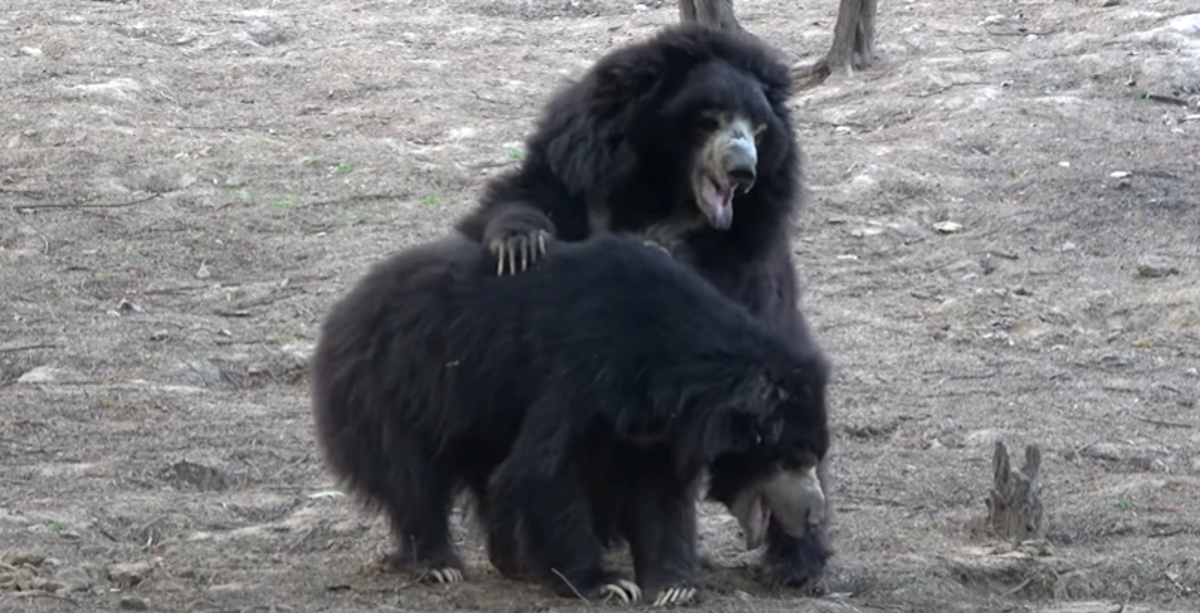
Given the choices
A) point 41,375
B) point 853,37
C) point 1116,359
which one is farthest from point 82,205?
point 1116,359

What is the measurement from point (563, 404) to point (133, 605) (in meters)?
1.17

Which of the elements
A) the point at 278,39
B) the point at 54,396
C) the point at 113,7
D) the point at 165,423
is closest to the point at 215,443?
the point at 165,423

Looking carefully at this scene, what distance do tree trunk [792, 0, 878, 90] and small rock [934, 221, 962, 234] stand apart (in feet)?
8.73

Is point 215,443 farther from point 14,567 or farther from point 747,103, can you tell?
point 747,103

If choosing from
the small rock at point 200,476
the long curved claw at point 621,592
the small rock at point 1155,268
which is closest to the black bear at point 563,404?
the long curved claw at point 621,592

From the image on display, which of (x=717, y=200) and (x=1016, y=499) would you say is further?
(x=1016, y=499)

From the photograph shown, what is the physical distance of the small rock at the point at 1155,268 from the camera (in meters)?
9.88

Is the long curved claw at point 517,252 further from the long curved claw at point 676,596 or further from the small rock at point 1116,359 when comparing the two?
the small rock at point 1116,359

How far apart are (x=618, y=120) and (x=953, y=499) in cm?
178

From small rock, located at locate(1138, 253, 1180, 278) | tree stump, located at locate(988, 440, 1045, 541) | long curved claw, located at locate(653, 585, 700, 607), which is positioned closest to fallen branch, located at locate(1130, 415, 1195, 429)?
tree stump, located at locate(988, 440, 1045, 541)

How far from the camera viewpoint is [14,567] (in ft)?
17.5

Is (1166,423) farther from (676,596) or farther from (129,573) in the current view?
(129,573)

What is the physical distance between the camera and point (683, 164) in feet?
19.6

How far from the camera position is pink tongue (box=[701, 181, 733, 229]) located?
586 centimetres
